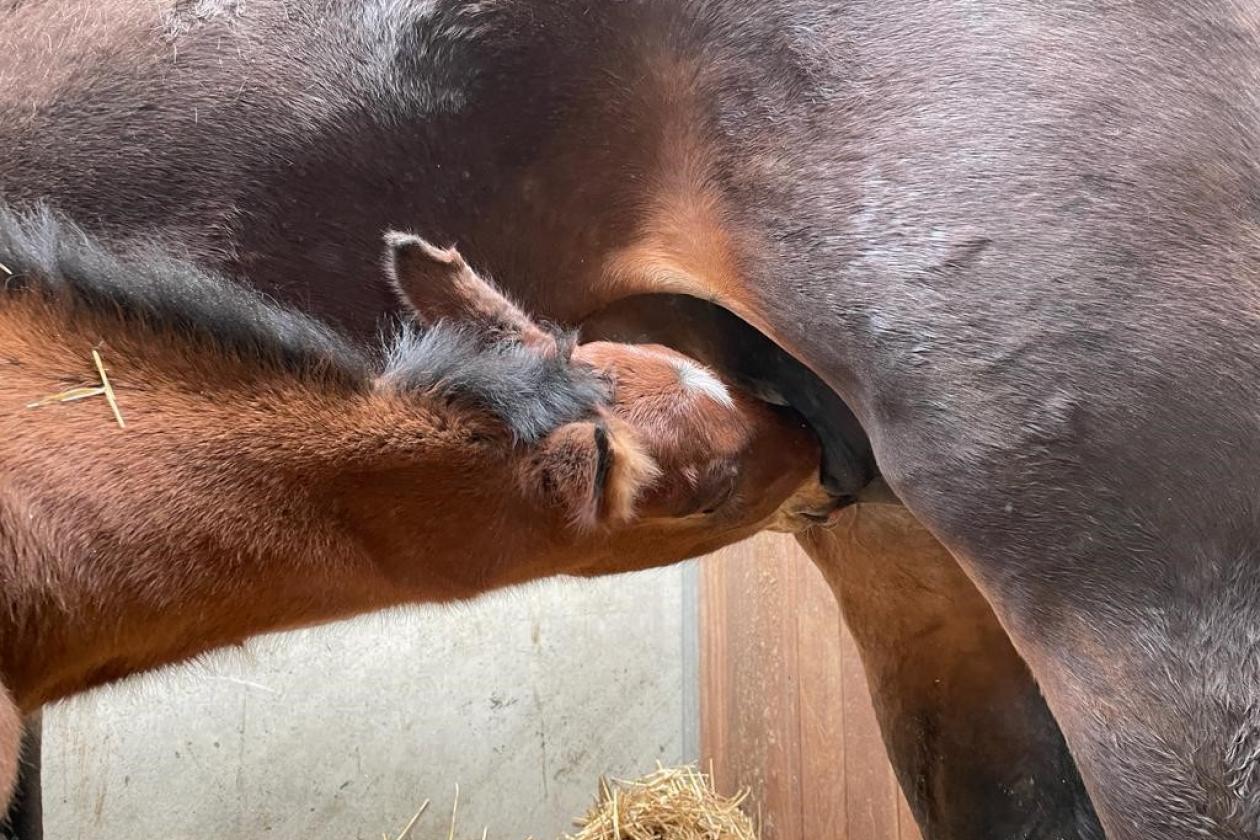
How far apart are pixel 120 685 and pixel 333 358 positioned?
40 cm

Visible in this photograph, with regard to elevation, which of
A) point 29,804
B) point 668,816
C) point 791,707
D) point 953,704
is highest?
point 953,704

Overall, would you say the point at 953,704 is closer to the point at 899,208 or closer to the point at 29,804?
the point at 899,208

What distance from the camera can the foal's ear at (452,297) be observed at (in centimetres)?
122

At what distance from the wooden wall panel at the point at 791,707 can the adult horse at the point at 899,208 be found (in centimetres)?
119

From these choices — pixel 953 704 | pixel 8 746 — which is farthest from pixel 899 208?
pixel 953 704

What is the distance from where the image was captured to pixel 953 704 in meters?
1.79

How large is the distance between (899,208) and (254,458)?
25.9 inches

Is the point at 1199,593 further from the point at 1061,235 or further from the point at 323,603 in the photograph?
the point at 323,603

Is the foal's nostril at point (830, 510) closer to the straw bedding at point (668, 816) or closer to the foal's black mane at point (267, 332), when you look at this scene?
the foal's black mane at point (267, 332)

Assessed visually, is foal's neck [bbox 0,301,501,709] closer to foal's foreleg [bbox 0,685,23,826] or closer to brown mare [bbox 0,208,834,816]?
brown mare [bbox 0,208,834,816]

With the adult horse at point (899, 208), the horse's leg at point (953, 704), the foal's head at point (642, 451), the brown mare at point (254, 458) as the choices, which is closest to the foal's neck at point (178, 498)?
the brown mare at point (254, 458)

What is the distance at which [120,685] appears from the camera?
4.00 feet

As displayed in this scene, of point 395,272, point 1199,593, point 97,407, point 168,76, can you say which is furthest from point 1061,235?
point 168,76

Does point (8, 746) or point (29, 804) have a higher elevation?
point (8, 746)
